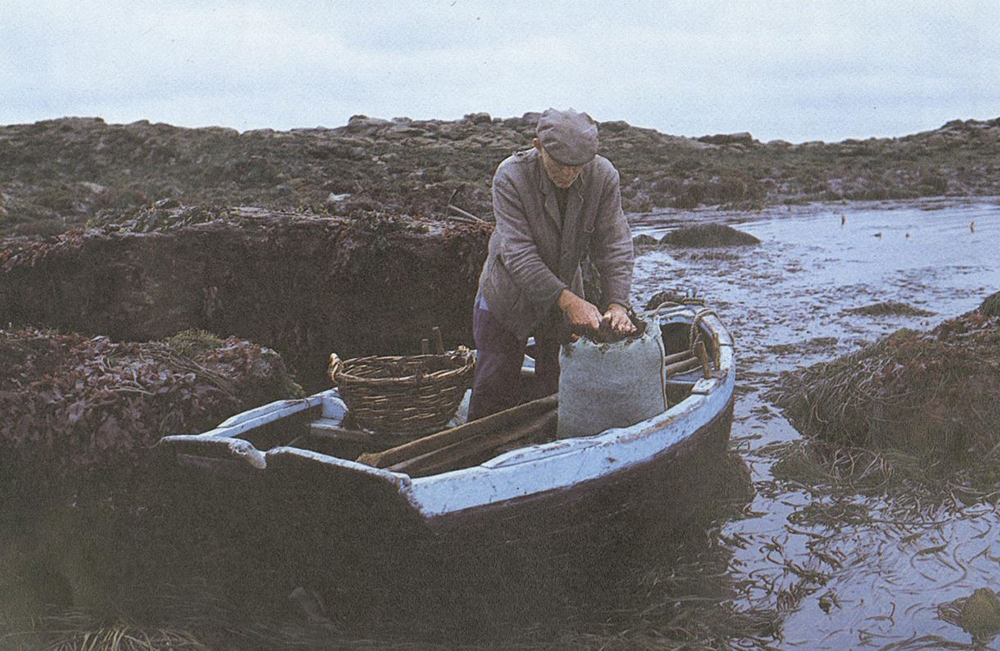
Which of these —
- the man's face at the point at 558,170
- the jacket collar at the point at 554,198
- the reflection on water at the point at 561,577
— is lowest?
the reflection on water at the point at 561,577

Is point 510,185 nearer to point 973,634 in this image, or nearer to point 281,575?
point 281,575

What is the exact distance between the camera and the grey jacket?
4.78 metres

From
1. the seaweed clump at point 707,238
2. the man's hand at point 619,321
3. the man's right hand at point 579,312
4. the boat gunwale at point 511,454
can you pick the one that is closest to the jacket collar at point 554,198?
the man's right hand at point 579,312

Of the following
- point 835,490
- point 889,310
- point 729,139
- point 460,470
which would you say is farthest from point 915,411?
point 729,139

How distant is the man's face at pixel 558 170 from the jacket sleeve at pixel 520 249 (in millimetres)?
212

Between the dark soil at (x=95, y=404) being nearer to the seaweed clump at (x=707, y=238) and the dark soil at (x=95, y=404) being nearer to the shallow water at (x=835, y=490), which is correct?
the shallow water at (x=835, y=490)

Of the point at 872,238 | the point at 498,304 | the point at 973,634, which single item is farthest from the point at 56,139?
the point at 973,634

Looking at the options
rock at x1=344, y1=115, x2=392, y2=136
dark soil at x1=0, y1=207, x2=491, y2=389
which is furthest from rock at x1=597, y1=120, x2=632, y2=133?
dark soil at x1=0, y1=207, x2=491, y2=389

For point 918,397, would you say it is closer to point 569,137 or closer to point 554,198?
point 554,198

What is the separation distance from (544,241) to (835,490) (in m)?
2.97

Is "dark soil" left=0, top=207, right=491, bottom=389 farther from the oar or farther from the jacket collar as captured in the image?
the jacket collar

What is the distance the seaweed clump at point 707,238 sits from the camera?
20.0 meters

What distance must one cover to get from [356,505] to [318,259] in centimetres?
463

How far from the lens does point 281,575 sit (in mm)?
4262
